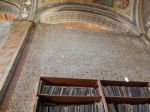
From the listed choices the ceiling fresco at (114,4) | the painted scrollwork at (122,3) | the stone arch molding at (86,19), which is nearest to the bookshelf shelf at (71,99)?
the stone arch molding at (86,19)

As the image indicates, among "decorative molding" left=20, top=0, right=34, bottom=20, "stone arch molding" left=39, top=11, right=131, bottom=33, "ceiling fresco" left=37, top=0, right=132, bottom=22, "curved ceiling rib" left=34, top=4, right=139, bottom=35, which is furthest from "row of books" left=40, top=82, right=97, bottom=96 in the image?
"ceiling fresco" left=37, top=0, right=132, bottom=22

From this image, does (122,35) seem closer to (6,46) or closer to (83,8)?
(83,8)

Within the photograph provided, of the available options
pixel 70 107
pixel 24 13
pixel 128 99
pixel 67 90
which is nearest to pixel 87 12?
pixel 24 13

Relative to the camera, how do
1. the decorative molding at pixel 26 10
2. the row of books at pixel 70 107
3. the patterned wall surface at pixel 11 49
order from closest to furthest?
the row of books at pixel 70 107 < the patterned wall surface at pixel 11 49 < the decorative molding at pixel 26 10

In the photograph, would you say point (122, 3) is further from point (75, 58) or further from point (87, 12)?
point (75, 58)

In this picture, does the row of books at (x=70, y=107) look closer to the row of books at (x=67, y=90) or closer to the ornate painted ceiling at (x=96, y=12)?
the row of books at (x=67, y=90)

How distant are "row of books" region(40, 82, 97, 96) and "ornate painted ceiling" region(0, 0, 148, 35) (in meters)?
3.80

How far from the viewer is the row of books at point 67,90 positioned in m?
3.46

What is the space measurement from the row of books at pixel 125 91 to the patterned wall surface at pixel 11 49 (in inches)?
65.7

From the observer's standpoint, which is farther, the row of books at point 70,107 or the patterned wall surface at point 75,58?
the patterned wall surface at point 75,58

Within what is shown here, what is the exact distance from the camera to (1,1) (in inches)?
289

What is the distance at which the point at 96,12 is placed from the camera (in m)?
7.46

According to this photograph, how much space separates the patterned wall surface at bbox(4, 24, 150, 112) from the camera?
3713 millimetres

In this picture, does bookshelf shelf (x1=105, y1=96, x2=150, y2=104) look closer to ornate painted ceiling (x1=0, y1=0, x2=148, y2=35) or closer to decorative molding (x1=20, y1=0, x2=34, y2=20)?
ornate painted ceiling (x1=0, y1=0, x2=148, y2=35)
